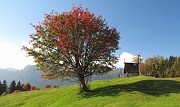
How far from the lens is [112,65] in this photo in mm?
45906

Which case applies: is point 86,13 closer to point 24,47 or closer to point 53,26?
point 53,26

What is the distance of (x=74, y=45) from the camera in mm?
40781

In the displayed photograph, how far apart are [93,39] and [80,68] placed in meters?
6.08

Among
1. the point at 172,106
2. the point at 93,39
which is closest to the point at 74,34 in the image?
the point at 93,39

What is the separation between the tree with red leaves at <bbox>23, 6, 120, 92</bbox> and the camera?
41.2 m

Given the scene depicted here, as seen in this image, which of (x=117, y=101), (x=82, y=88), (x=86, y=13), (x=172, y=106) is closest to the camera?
(x=172, y=106)

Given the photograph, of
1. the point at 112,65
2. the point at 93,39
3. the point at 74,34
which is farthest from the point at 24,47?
the point at 112,65

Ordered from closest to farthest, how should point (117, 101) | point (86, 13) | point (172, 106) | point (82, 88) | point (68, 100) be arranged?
1. point (172, 106)
2. point (117, 101)
3. point (68, 100)
4. point (86, 13)
5. point (82, 88)

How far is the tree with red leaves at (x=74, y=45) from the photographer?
41.2 meters

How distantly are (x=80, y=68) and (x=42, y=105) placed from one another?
9571mm

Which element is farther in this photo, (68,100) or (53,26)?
(53,26)

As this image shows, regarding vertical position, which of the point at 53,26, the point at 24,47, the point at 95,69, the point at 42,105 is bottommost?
the point at 42,105

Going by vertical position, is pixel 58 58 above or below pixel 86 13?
below

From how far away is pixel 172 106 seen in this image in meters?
27.4
